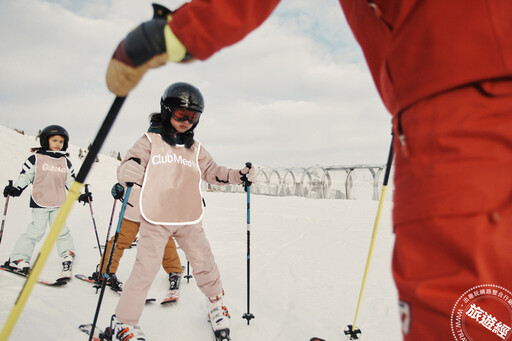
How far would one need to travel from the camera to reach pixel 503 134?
77 centimetres

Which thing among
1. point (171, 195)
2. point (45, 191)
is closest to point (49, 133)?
point (45, 191)

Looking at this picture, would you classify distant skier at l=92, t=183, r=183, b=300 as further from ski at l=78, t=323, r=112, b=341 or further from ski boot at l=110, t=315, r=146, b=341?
ski boot at l=110, t=315, r=146, b=341

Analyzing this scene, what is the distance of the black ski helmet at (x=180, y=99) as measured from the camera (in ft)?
9.35

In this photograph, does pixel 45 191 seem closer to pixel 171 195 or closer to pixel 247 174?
pixel 171 195

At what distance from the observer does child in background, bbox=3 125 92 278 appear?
4531 mm

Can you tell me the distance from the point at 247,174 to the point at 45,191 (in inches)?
144

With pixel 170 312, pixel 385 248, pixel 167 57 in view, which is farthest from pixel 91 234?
pixel 167 57

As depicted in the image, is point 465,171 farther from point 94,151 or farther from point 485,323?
point 94,151

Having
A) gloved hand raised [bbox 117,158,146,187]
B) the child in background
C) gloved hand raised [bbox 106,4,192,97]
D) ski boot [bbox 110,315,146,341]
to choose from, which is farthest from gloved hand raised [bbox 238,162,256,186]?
the child in background

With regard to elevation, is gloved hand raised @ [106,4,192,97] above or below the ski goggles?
below

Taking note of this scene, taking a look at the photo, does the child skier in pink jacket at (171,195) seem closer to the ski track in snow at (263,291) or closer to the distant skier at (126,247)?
the ski track in snow at (263,291)

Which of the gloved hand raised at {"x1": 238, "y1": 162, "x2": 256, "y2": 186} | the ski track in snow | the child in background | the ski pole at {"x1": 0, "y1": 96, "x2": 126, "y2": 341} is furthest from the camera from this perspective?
the child in background

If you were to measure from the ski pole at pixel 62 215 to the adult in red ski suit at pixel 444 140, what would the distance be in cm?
53

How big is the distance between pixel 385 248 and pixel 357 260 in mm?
1112
